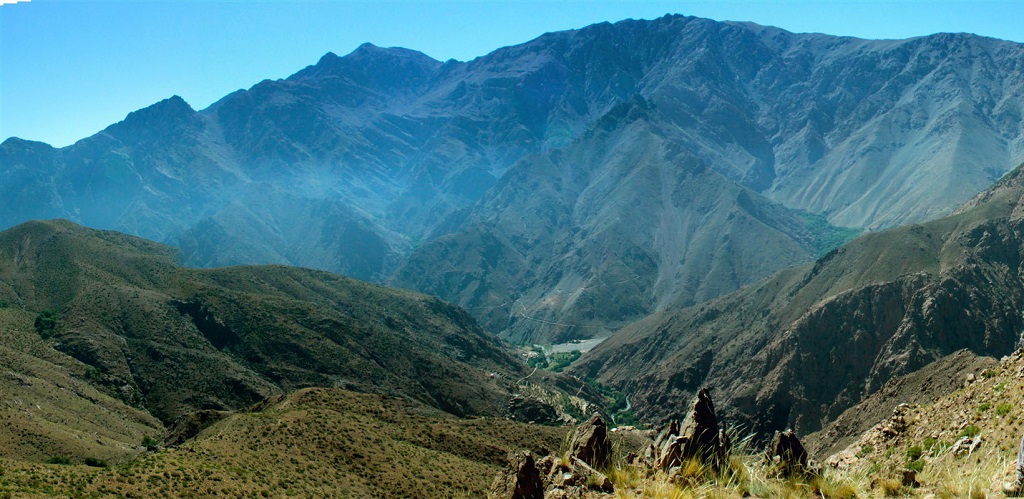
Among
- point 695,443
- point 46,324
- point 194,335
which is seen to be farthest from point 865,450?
point 46,324

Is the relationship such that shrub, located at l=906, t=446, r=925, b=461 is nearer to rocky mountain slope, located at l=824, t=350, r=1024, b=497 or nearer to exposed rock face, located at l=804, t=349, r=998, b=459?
rocky mountain slope, located at l=824, t=350, r=1024, b=497

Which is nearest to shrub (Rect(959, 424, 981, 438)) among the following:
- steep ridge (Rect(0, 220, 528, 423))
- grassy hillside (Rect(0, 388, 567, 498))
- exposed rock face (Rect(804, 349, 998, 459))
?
grassy hillside (Rect(0, 388, 567, 498))

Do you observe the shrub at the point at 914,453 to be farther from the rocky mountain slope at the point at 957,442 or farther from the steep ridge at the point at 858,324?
the steep ridge at the point at 858,324

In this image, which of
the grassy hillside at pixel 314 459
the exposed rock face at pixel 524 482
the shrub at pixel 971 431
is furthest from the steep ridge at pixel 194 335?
the shrub at pixel 971 431

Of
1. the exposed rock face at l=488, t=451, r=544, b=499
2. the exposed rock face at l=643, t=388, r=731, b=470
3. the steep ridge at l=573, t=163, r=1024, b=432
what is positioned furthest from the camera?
the steep ridge at l=573, t=163, r=1024, b=432

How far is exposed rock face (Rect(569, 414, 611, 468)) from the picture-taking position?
645 inches

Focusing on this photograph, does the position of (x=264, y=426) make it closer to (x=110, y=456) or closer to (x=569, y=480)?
(x=110, y=456)

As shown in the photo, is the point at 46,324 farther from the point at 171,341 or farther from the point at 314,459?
the point at 314,459

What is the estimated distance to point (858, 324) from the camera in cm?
11025

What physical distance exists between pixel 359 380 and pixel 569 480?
86053 mm

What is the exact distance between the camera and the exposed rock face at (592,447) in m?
16.4

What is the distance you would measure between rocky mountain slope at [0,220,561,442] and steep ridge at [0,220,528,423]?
0.63ft

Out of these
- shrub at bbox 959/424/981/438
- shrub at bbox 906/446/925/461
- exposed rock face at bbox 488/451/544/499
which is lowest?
shrub at bbox 906/446/925/461

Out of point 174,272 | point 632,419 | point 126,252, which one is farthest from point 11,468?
point 632,419
